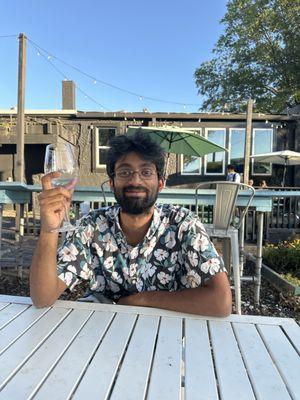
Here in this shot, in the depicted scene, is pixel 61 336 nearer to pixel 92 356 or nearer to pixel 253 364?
pixel 92 356

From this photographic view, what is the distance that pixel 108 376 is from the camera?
0.89 meters

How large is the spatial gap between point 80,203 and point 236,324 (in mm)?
3455

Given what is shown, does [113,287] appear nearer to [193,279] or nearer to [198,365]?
[193,279]

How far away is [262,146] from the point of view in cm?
1195

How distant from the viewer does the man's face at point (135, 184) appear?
160cm

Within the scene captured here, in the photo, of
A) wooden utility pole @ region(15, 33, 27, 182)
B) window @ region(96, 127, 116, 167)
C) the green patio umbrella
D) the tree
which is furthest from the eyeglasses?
the tree

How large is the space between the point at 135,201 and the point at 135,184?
75 mm

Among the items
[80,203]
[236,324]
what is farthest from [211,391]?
[80,203]

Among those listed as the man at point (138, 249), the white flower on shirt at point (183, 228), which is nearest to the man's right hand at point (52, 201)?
the man at point (138, 249)

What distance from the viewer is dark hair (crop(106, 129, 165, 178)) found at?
1641 millimetres

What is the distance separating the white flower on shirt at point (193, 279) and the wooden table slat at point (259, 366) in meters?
0.25

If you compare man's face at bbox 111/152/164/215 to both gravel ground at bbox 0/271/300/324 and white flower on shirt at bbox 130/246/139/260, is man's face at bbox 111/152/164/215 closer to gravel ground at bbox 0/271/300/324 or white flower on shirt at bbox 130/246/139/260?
white flower on shirt at bbox 130/246/139/260

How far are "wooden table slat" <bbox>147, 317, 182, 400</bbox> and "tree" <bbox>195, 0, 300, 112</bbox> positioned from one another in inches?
758

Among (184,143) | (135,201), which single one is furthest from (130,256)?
(184,143)
